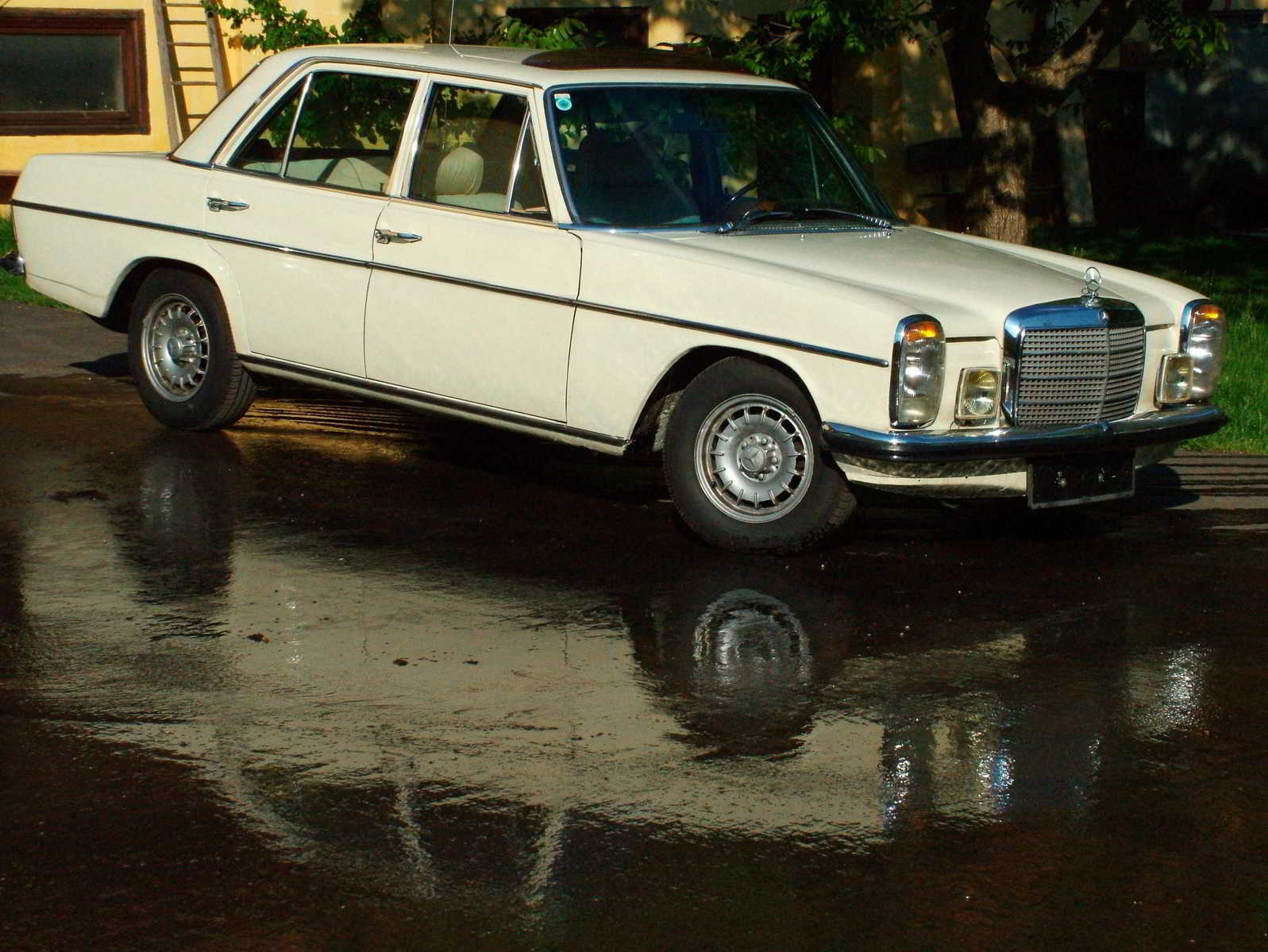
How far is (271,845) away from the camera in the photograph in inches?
165

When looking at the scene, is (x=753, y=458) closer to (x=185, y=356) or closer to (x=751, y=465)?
(x=751, y=465)

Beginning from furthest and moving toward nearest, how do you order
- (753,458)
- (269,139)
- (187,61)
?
(187,61) < (269,139) < (753,458)

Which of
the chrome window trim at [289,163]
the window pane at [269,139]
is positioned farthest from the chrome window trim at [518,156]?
the window pane at [269,139]

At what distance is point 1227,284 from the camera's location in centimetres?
1477

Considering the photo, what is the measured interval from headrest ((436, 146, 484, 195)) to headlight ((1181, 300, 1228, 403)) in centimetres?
282

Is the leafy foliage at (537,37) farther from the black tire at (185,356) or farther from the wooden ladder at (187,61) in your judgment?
the black tire at (185,356)

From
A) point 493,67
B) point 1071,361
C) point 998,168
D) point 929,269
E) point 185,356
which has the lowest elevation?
point 185,356

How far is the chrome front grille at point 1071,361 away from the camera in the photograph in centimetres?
650

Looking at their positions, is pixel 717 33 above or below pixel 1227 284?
above

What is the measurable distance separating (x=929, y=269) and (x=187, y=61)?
11.8 m

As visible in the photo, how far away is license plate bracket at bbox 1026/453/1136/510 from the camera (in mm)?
6570

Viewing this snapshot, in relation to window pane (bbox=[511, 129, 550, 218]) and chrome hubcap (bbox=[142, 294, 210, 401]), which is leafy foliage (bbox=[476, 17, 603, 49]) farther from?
window pane (bbox=[511, 129, 550, 218])

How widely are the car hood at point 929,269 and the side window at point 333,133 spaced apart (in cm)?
157

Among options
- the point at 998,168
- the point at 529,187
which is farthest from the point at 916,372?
the point at 998,168
